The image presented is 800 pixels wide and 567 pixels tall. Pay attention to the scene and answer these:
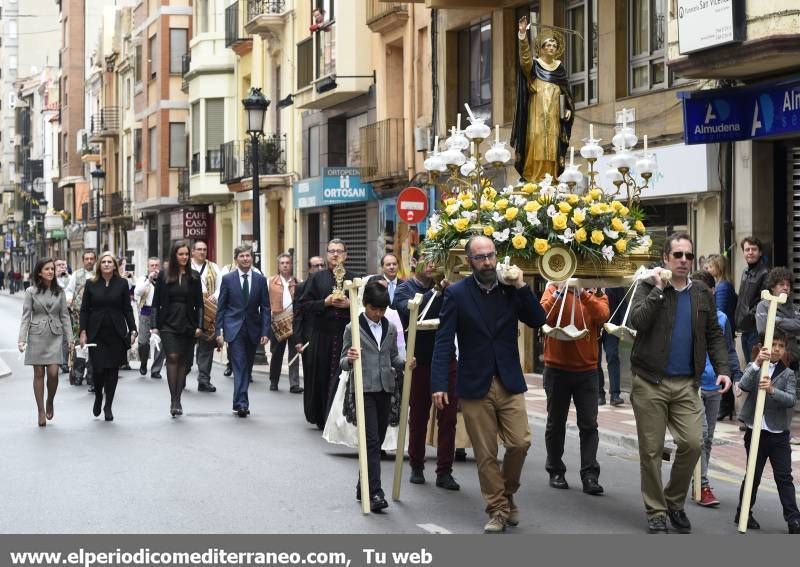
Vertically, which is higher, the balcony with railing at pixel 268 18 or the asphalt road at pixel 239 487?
the balcony with railing at pixel 268 18

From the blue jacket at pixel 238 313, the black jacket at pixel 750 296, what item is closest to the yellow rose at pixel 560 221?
the black jacket at pixel 750 296

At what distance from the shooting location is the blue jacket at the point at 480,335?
31.7 ft

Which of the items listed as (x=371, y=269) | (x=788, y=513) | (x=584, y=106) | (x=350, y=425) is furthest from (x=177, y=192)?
(x=788, y=513)

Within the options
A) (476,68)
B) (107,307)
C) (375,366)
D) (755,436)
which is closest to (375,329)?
(375,366)

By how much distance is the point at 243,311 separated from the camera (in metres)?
17.3

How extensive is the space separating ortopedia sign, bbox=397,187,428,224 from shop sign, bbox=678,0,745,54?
605cm

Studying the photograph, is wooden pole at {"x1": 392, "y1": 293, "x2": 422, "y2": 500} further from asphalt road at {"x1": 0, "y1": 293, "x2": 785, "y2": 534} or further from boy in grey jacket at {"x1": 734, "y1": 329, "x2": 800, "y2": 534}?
boy in grey jacket at {"x1": 734, "y1": 329, "x2": 800, "y2": 534}

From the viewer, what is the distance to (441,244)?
11.1 meters

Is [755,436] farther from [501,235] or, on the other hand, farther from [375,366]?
[375,366]

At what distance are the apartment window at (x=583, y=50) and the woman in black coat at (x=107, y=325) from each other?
28.0 ft

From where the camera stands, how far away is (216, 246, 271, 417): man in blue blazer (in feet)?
56.6

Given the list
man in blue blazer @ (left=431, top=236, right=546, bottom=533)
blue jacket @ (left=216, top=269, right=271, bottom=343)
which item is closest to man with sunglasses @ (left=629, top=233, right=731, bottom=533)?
man in blue blazer @ (left=431, top=236, right=546, bottom=533)

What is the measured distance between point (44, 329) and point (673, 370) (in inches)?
328

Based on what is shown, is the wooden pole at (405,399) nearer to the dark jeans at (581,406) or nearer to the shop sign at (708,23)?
the dark jeans at (581,406)
